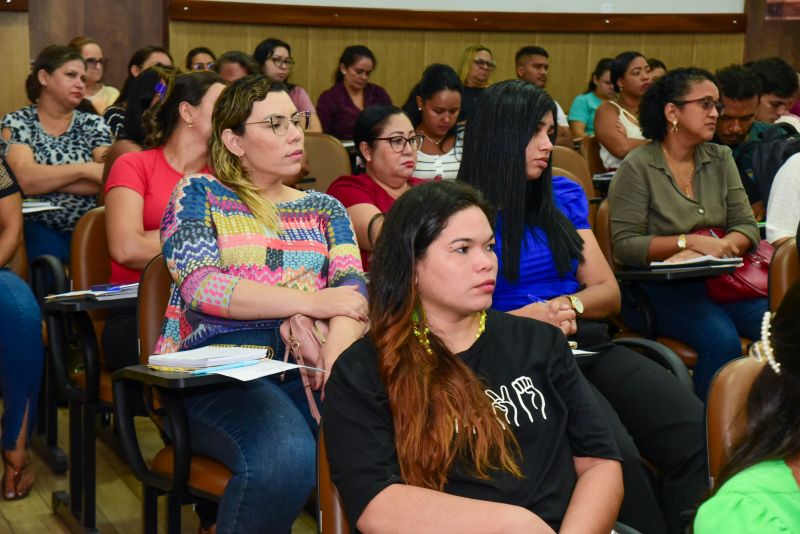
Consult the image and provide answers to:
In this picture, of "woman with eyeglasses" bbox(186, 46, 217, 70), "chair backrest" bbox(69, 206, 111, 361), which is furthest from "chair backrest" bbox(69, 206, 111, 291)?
"woman with eyeglasses" bbox(186, 46, 217, 70)

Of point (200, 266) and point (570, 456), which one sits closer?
point (570, 456)

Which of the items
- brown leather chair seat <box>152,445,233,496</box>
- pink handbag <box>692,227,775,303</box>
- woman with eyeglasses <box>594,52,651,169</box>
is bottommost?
brown leather chair seat <box>152,445,233,496</box>

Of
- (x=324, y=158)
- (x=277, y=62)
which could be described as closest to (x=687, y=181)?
(x=324, y=158)

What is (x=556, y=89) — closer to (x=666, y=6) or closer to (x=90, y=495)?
(x=666, y=6)

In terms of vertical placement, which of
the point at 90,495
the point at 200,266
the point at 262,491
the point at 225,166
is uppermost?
the point at 225,166

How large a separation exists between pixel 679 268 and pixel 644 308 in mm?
235

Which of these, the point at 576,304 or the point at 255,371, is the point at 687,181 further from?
A: the point at 255,371

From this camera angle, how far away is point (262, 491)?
2268 millimetres

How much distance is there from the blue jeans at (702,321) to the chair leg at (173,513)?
5.43 ft

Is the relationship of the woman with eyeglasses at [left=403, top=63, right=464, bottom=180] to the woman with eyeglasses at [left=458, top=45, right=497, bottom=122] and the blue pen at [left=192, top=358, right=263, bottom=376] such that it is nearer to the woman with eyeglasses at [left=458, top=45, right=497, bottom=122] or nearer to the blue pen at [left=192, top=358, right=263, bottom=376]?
the blue pen at [left=192, top=358, right=263, bottom=376]

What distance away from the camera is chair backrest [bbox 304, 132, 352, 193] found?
4801 mm

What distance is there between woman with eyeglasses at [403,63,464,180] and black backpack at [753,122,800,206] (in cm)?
124

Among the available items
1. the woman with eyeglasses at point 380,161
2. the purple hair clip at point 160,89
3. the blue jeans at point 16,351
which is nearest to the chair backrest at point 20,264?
the blue jeans at point 16,351

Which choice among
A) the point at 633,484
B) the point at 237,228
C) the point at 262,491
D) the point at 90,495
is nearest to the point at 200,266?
the point at 237,228
